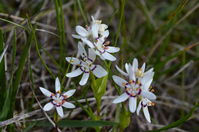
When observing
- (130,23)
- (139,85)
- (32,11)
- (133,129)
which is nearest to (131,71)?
(139,85)

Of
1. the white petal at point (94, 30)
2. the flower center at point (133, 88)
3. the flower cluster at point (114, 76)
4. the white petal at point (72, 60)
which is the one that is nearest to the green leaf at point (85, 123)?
the flower cluster at point (114, 76)

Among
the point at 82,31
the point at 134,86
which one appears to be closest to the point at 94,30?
the point at 82,31

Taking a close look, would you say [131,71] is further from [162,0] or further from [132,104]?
[162,0]

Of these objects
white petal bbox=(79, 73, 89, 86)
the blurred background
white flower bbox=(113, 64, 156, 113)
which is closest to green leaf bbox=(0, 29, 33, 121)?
the blurred background

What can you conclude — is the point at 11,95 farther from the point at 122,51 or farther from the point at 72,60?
the point at 122,51

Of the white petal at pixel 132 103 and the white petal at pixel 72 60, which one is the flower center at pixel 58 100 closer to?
the white petal at pixel 72 60

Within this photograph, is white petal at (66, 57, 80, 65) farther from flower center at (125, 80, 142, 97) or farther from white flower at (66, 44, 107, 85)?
flower center at (125, 80, 142, 97)
